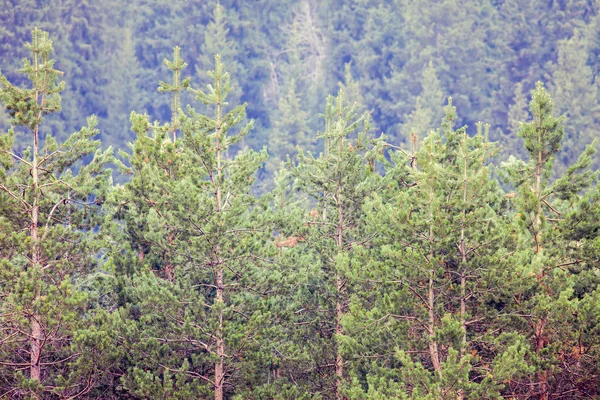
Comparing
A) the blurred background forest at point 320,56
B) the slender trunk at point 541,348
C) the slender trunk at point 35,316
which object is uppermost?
the blurred background forest at point 320,56

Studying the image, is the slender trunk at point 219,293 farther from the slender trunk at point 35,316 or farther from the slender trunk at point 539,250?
the slender trunk at point 539,250

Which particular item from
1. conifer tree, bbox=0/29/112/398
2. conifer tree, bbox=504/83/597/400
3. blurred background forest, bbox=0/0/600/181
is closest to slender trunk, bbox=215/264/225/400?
conifer tree, bbox=0/29/112/398

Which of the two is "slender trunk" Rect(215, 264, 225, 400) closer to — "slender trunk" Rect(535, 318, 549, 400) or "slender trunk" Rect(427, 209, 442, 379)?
"slender trunk" Rect(427, 209, 442, 379)

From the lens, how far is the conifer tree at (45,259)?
20.7m

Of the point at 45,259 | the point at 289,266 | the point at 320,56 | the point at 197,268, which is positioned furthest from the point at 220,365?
the point at 320,56

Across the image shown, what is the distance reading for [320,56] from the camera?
4235 inches

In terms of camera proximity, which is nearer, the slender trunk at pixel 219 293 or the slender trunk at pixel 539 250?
the slender trunk at pixel 539 250

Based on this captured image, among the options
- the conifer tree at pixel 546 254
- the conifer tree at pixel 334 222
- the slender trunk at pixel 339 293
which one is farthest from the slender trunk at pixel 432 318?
the conifer tree at pixel 334 222

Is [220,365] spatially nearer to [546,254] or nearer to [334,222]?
[334,222]

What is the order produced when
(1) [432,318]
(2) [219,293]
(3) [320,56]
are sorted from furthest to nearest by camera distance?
1. (3) [320,56]
2. (2) [219,293]
3. (1) [432,318]

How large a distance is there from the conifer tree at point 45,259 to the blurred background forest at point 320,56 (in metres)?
61.0

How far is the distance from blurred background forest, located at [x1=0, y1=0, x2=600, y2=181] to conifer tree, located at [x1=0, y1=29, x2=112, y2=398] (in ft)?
200

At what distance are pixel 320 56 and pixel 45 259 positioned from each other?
87659 mm

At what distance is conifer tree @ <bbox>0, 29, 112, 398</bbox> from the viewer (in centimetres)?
2069
